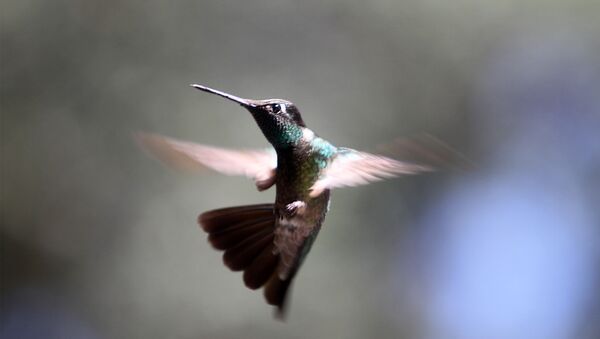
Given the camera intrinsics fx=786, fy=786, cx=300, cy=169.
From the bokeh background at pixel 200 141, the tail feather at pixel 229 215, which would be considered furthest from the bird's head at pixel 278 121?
the bokeh background at pixel 200 141

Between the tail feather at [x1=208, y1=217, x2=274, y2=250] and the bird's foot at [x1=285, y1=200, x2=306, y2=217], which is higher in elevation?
the bird's foot at [x1=285, y1=200, x2=306, y2=217]

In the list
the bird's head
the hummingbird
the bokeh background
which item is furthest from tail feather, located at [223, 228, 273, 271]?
the bokeh background

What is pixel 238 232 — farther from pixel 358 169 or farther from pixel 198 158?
pixel 358 169

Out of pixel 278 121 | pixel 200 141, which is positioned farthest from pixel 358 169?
pixel 200 141

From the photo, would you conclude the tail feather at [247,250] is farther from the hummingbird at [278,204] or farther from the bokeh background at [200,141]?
the bokeh background at [200,141]

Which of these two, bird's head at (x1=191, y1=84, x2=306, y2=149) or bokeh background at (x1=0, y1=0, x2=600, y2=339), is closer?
bird's head at (x1=191, y1=84, x2=306, y2=149)

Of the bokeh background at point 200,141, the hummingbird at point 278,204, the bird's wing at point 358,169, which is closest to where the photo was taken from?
the bird's wing at point 358,169

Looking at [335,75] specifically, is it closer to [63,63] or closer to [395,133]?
[395,133]

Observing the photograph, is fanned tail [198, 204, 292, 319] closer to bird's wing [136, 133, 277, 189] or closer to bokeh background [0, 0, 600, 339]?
bird's wing [136, 133, 277, 189]
